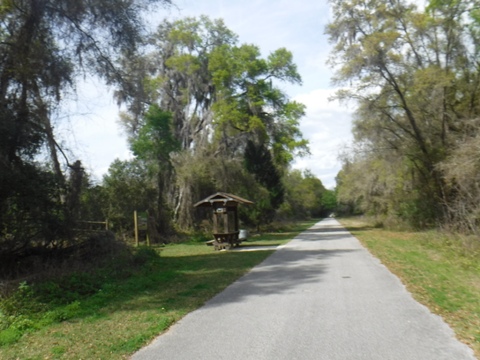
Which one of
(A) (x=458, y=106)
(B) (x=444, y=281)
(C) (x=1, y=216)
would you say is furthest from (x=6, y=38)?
(A) (x=458, y=106)

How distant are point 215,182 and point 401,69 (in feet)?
47.6

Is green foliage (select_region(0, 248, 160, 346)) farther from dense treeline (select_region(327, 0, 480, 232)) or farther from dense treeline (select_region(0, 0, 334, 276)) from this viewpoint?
dense treeline (select_region(327, 0, 480, 232))

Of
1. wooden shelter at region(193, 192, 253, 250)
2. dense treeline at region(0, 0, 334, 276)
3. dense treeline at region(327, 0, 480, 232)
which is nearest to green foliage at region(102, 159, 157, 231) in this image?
dense treeline at region(0, 0, 334, 276)

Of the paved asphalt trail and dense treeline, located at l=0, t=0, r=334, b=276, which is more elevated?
dense treeline, located at l=0, t=0, r=334, b=276

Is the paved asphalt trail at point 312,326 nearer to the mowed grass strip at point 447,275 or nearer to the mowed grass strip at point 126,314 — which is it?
the mowed grass strip at point 447,275

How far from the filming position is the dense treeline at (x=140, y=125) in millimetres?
13273

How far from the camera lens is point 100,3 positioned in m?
14.1

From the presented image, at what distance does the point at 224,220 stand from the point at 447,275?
1313cm

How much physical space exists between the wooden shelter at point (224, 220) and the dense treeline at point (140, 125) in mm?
4924

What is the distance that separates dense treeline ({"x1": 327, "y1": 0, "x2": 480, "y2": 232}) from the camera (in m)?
24.3

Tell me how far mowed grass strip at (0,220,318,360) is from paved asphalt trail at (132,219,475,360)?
41cm

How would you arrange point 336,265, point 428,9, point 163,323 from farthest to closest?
point 428,9 → point 336,265 → point 163,323

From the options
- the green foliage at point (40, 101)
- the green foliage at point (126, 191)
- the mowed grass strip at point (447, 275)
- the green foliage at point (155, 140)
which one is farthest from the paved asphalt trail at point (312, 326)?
the green foliage at point (155, 140)

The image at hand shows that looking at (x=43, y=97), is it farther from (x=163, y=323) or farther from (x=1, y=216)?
(x=163, y=323)
